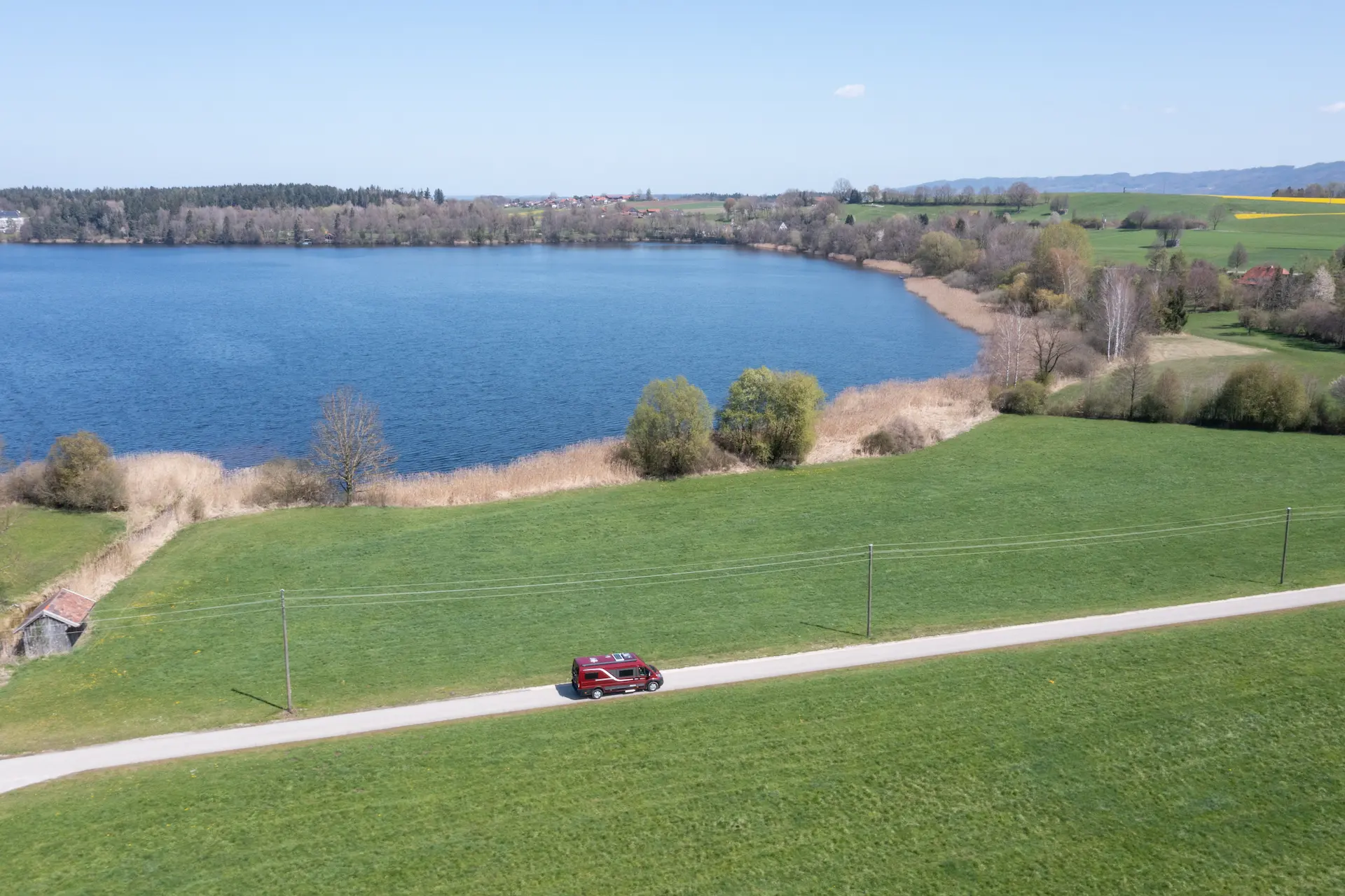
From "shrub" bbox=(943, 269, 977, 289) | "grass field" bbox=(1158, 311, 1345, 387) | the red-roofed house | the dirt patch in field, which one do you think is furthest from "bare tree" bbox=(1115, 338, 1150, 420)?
"shrub" bbox=(943, 269, 977, 289)

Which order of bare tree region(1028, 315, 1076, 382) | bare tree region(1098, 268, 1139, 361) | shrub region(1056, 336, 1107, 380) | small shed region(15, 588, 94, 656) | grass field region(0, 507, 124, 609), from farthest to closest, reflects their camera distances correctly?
bare tree region(1098, 268, 1139, 361)
shrub region(1056, 336, 1107, 380)
bare tree region(1028, 315, 1076, 382)
grass field region(0, 507, 124, 609)
small shed region(15, 588, 94, 656)

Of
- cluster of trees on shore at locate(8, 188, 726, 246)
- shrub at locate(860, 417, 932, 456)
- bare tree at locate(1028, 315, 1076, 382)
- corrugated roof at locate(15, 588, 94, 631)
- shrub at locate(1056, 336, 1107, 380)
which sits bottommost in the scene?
corrugated roof at locate(15, 588, 94, 631)

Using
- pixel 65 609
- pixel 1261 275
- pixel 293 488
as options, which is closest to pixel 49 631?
pixel 65 609

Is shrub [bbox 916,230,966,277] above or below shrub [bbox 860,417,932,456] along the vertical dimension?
above

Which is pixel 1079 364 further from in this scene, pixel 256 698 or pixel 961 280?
pixel 256 698

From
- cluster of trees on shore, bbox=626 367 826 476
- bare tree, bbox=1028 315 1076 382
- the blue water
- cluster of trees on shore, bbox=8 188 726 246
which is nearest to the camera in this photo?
cluster of trees on shore, bbox=626 367 826 476

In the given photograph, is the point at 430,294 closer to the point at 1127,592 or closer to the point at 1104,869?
the point at 1127,592

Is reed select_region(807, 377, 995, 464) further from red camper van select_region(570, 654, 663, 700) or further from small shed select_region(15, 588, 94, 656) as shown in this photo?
small shed select_region(15, 588, 94, 656)
